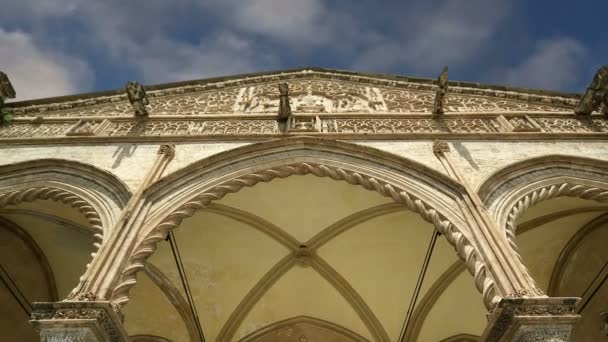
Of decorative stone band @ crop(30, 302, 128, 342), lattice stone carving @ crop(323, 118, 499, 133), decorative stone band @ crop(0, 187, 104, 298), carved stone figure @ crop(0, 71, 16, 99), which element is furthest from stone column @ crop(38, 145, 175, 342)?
carved stone figure @ crop(0, 71, 16, 99)

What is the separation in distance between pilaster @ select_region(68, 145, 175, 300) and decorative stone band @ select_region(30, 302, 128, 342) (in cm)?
19

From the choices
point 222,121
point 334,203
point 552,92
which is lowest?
point 334,203

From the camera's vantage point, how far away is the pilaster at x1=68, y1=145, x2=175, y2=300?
4.60m

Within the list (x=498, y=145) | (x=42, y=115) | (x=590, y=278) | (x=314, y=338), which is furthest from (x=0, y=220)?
(x=590, y=278)

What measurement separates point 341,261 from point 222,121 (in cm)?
381

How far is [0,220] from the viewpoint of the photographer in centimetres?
798

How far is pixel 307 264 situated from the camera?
916 cm

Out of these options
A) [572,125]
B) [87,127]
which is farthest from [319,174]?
[572,125]

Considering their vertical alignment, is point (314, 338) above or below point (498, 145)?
below

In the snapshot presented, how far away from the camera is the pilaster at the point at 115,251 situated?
4598 millimetres

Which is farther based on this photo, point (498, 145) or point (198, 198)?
point (498, 145)

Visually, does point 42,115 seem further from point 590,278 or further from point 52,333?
point 590,278

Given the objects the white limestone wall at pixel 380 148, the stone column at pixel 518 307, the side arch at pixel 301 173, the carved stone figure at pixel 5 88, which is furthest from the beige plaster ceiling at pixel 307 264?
the carved stone figure at pixel 5 88

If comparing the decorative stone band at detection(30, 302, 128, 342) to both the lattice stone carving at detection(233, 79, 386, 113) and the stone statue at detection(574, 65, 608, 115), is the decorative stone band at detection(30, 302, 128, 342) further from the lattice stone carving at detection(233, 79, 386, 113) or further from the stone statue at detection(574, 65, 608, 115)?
the stone statue at detection(574, 65, 608, 115)
